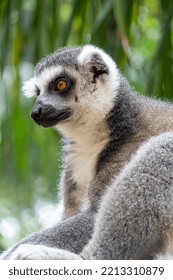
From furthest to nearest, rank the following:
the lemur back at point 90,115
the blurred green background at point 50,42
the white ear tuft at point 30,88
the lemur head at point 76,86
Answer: the blurred green background at point 50,42, the white ear tuft at point 30,88, the lemur head at point 76,86, the lemur back at point 90,115

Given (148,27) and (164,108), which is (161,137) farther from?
(148,27)

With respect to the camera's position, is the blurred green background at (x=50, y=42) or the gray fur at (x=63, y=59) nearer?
the gray fur at (x=63, y=59)

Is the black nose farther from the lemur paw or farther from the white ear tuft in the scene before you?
the lemur paw

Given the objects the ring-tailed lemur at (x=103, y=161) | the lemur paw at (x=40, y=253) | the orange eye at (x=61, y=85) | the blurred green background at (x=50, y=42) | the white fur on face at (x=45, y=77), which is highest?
the blurred green background at (x=50, y=42)

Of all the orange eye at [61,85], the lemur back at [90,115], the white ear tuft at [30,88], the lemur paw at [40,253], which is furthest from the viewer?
the white ear tuft at [30,88]

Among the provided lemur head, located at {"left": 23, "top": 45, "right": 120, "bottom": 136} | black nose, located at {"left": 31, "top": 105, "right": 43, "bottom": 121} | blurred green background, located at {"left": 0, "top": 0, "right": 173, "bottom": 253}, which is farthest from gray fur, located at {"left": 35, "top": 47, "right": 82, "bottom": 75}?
blurred green background, located at {"left": 0, "top": 0, "right": 173, "bottom": 253}

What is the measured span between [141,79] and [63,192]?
119 inches

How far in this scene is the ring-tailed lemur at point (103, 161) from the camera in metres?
4.26

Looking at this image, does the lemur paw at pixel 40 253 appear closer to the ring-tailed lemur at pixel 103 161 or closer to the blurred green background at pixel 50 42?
the ring-tailed lemur at pixel 103 161

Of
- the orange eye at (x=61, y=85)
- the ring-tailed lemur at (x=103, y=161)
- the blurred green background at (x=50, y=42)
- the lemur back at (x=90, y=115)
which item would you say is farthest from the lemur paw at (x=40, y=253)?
the blurred green background at (x=50, y=42)

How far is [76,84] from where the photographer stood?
5391 millimetres

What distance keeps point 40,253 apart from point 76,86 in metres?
1.53

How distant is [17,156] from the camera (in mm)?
6891

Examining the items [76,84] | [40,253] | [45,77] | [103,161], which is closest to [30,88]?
[45,77]
